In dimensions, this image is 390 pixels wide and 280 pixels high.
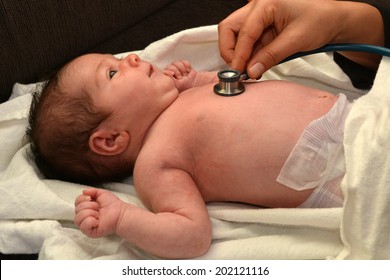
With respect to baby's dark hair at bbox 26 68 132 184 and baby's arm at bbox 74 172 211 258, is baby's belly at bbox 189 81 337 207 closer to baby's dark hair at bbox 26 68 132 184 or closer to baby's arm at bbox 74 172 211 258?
baby's arm at bbox 74 172 211 258

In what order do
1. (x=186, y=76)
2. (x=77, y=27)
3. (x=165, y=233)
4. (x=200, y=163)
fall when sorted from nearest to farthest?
(x=165, y=233) < (x=200, y=163) < (x=186, y=76) < (x=77, y=27)

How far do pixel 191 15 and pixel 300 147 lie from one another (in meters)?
0.82

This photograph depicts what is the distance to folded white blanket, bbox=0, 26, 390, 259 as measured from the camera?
2.64ft

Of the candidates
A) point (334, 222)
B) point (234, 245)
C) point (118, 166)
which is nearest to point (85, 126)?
point (118, 166)

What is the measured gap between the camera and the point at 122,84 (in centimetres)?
97

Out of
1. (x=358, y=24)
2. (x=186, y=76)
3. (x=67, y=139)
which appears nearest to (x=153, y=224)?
(x=67, y=139)

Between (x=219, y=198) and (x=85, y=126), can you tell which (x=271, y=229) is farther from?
(x=85, y=126)

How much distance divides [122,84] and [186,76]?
0.66ft

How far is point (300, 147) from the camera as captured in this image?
876mm

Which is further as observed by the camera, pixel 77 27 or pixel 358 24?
pixel 77 27

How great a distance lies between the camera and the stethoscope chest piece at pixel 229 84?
924 mm

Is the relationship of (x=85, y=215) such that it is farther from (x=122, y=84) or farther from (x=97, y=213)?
(x=122, y=84)

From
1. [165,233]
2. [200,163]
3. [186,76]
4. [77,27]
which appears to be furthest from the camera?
[77,27]

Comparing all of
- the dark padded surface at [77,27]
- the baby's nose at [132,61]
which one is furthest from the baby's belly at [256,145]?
the dark padded surface at [77,27]
